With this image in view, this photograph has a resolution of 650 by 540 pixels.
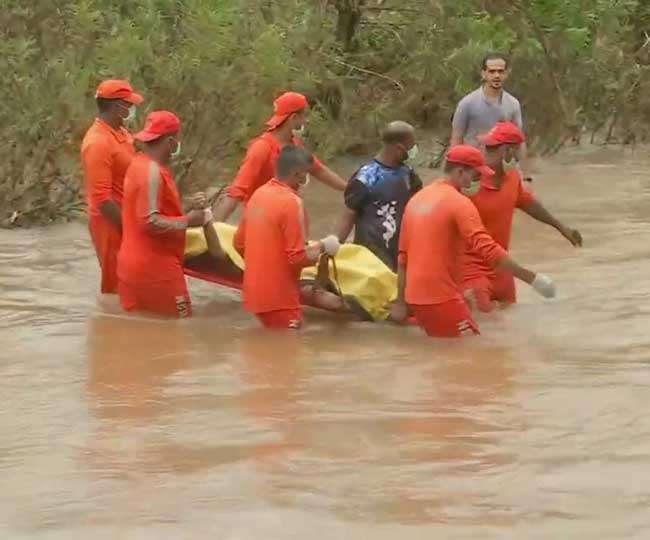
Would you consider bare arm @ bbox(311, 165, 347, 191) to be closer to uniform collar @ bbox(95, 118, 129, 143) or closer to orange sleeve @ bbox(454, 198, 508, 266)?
uniform collar @ bbox(95, 118, 129, 143)

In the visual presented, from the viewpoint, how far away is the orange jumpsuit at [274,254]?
30.6ft

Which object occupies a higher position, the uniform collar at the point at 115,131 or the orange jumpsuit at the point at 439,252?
the uniform collar at the point at 115,131

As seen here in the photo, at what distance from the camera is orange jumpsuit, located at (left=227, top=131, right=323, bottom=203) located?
10.6 meters

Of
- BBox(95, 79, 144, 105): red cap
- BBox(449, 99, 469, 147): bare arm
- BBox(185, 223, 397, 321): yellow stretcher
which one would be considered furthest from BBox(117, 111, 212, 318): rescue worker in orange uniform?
BBox(449, 99, 469, 147): bare arm

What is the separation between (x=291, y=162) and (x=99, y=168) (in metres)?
1.27

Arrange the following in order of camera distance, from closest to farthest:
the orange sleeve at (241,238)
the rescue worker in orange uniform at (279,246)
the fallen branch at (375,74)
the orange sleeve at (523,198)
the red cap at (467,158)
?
the red cap at (467,158)
the rescue worker in orange uniform at (279,246)
the orange sleeve at (241,238)
the orange sleeve at (523,198)
the fallen branch at (375,74)

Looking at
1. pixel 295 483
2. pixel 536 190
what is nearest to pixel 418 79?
pixel 536 190

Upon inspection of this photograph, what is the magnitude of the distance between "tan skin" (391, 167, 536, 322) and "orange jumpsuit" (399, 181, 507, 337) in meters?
0.06

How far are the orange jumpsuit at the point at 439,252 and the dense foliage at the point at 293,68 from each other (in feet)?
18.4

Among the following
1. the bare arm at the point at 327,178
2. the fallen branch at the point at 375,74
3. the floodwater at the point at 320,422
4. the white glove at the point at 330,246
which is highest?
the bare arm at the point at 327,178

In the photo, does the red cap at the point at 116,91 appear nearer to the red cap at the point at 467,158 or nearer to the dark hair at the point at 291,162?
the dark hair at the point at 291,162

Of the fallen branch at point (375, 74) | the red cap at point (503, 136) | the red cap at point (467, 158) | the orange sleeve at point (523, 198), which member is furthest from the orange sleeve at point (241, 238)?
the fallen branch at point (375, 74)

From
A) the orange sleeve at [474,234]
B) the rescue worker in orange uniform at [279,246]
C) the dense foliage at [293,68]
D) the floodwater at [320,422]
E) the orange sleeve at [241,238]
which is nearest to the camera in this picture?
the floodwater at [320,422]

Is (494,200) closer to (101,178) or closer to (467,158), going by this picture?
(467,158)
